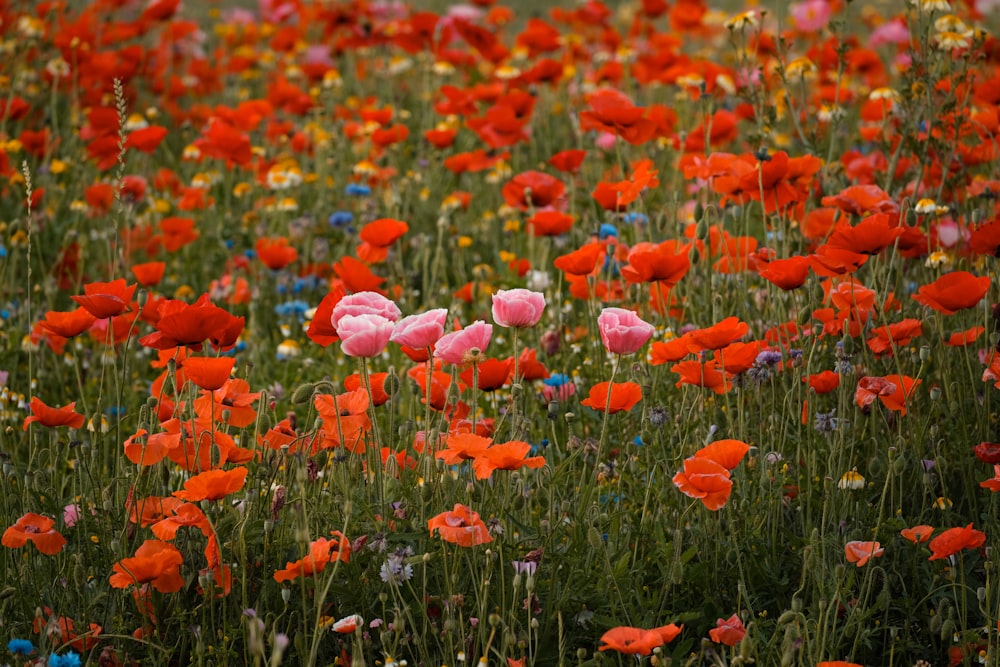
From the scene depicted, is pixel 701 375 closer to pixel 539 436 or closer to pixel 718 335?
pixel 718 335

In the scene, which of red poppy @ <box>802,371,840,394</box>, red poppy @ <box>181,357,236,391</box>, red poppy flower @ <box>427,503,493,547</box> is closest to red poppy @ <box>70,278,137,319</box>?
red poppy @ <box>181,357,236,391</box>

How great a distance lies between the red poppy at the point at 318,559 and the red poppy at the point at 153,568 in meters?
0.16

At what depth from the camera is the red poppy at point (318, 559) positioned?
1.82 meters

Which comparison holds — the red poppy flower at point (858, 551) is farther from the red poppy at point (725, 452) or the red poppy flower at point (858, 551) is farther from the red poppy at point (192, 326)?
the red poppy at point (192, 326)

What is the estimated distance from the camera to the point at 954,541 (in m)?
1.92

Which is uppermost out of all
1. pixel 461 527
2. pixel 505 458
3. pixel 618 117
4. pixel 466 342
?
pixel 618 117

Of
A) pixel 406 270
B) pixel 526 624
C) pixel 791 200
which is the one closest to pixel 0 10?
pixel 406 270

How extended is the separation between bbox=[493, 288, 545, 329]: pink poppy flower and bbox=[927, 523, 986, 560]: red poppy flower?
31.0 inches

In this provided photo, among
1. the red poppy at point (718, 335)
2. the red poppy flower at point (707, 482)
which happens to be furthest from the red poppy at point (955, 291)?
the red poppy flower at point (707, 482)

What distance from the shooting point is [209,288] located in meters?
4.16

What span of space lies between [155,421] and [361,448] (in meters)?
0.63

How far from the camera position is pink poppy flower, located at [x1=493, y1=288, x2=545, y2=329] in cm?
210

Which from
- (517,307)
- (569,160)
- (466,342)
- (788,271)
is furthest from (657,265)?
(569,160)

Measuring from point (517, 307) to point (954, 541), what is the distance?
0.85 meters
